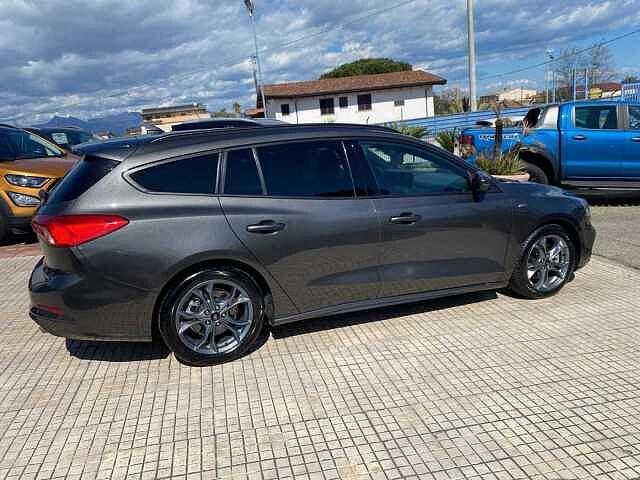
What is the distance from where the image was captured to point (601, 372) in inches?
124

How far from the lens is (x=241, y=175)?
348cm

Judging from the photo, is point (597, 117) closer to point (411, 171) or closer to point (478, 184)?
point (478, 184)

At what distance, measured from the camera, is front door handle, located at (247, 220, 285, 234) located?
338cm

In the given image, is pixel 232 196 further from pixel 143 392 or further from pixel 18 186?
pixel 18 186

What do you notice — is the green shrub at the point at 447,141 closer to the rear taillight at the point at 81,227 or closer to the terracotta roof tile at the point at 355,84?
the rear taillight at the point at 81,227

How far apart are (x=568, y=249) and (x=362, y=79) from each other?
47824 millimetres

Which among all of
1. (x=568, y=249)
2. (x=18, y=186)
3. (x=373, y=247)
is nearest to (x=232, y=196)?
(x=373, y=247)

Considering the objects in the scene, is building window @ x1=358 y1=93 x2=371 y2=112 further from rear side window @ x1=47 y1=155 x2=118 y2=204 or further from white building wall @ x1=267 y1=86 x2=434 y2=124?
rear side window @ x1=47 y1=155 x2=118 y2=204

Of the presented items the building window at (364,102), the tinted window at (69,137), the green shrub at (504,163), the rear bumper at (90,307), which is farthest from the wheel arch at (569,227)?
the building window at (364,102)

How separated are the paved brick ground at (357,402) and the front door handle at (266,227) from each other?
3.16 ft

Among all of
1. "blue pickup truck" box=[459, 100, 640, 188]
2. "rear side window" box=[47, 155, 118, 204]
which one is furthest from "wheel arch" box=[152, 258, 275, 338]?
"blue pickup truck" box=[459, 100, 640, 188]

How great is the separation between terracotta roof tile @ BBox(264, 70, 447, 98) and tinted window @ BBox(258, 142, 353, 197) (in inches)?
1774

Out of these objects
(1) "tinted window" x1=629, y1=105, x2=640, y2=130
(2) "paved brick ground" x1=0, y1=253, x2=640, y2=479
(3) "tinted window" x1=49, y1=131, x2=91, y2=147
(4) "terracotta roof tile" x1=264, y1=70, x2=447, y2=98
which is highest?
(4) "terracotta roof tile" x1=264, y1=70, x2=447, y2=98

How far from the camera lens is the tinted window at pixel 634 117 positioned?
8.12 m
